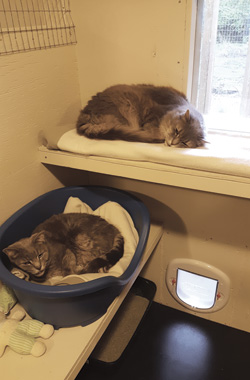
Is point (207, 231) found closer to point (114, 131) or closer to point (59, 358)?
point (114, 131)

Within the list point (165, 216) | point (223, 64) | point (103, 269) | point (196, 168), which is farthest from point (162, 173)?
point (223, 64)

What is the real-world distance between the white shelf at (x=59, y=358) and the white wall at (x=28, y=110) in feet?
1.78

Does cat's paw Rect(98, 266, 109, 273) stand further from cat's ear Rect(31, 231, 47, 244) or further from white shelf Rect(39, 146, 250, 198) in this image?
white shelf Rect(39, 146, 250, 198)

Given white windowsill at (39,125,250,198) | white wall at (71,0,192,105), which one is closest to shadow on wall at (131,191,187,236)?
white windowsill at (39,125,250,198)

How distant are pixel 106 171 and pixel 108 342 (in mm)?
874

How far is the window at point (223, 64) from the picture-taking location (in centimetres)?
126

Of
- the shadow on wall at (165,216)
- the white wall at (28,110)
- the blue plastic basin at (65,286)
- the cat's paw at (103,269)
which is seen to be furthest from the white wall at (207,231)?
the cat's paw at (103,269)

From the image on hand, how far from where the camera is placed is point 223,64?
1.36 metres

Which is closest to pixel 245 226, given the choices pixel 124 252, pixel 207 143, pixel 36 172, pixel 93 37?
pixel 207 143

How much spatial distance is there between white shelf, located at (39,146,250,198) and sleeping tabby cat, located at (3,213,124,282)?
264 millimetres

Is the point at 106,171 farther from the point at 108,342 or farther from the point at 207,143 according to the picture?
the point at 108,342

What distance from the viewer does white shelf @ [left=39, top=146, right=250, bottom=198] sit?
3.21 feet

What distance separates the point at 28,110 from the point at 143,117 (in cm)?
49

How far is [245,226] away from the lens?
4.59ft
